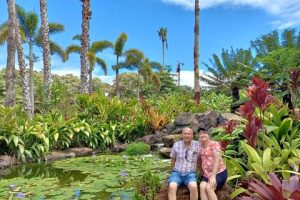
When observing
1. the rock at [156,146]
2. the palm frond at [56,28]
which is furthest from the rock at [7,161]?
the palm frond at [56,28]

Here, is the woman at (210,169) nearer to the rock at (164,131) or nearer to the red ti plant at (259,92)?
the red ti plant at (259,92)

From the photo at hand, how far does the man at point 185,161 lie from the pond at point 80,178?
3.93 feet

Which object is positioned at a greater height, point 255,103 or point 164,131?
point 255,103

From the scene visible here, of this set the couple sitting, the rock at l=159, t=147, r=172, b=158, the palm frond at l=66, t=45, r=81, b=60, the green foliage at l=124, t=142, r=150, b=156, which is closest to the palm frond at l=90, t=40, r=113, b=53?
the palm frond at l=66, t=45, r=81, b=60

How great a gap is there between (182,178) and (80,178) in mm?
3858

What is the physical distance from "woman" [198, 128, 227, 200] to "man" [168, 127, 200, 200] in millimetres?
128

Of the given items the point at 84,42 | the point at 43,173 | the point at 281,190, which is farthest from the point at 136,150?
the point at 281,190

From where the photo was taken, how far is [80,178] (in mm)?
8977

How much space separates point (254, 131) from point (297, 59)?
19.1ft

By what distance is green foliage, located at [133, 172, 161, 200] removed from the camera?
5.79 meters

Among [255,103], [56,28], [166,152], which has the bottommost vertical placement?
[166,152]

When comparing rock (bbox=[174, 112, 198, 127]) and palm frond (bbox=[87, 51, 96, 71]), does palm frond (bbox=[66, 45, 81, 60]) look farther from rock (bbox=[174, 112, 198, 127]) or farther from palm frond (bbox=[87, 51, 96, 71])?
rock (bbox=[174, 112, 198, 127])

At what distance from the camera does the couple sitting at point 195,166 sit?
17.5ft

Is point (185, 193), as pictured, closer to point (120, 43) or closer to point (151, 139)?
point (151, 139)
